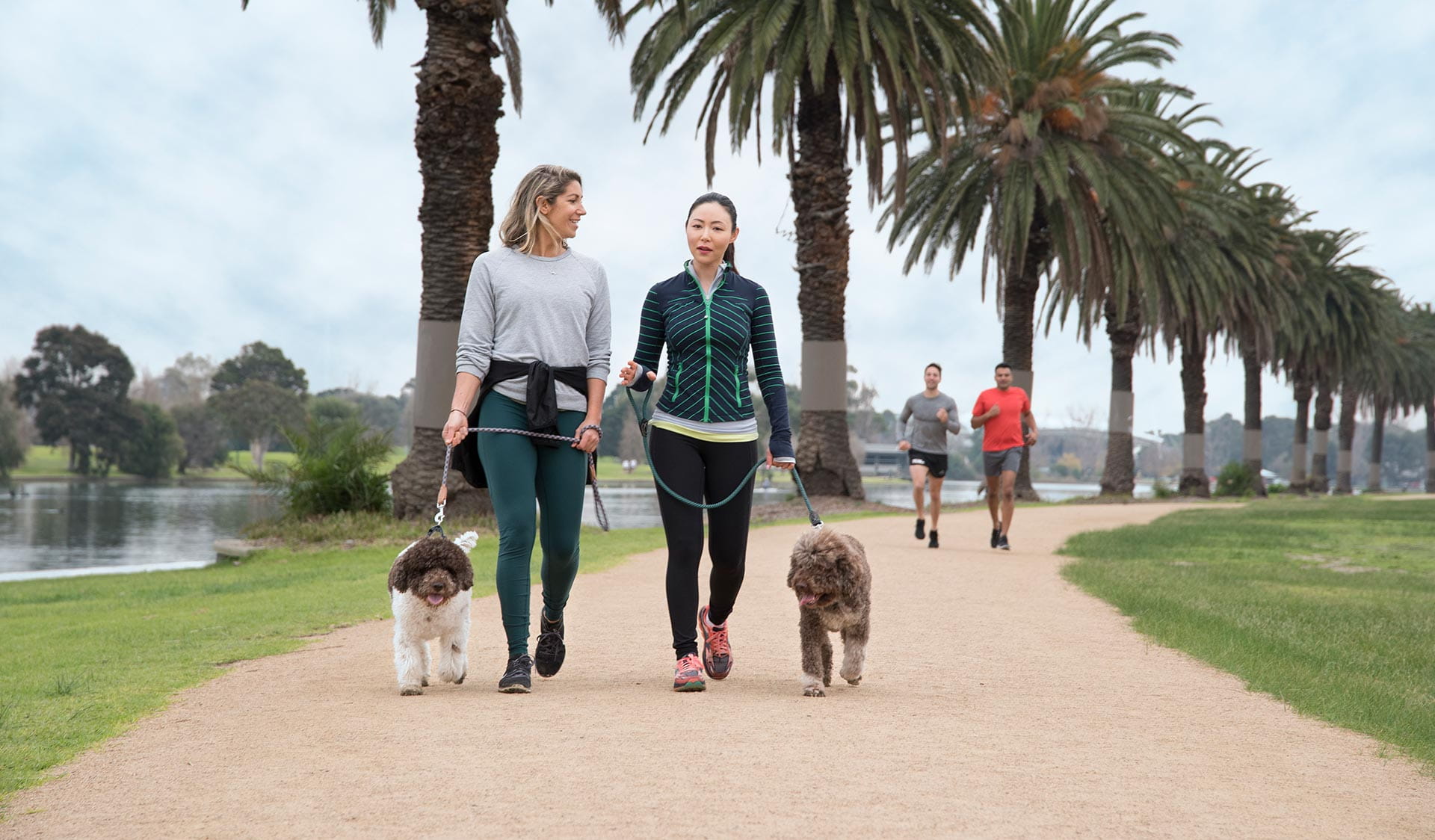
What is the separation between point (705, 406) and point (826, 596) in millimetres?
1044

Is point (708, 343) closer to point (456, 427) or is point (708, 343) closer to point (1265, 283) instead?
point (456, 427)

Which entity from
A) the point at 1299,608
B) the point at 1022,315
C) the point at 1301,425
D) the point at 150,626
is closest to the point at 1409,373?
the point at 1301,425

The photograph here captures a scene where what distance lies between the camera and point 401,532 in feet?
55.8

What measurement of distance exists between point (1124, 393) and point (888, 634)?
3401 cm

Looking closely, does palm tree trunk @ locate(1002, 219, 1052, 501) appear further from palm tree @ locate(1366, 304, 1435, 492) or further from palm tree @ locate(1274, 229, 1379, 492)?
palm tree @ locate(1366, 304, 1435, 492)

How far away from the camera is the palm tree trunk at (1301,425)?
58438 millimetres

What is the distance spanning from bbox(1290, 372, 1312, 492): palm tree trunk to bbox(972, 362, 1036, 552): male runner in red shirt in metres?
50.4

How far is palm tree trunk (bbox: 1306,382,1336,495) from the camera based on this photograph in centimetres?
6034

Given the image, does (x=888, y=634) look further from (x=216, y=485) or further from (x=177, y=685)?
(x=216, y=485)

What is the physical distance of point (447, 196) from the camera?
1736cm

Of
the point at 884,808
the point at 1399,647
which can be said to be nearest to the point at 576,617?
the point at 884,808

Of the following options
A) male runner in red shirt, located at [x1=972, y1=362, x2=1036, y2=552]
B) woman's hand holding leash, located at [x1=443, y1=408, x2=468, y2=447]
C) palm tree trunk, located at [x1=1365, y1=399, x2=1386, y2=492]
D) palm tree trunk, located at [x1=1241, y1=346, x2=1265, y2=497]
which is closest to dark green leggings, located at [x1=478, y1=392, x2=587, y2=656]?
woman's hand holding leash, located at [x1=443, y1=408, x2=468, y2=447]

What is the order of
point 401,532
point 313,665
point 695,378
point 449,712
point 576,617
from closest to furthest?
point 449,712
point 695,378
point 313,665
point 576,617
point 401,532

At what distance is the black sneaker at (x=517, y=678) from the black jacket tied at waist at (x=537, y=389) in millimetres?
852
